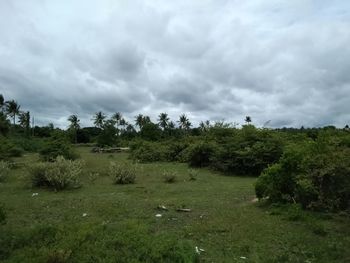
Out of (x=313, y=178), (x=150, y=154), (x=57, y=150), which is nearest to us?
(x=313, y=178)

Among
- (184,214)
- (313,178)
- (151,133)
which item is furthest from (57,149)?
(151,133)

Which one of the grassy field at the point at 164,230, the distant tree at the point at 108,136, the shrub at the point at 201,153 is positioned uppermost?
the distant tree at the point at 108,136

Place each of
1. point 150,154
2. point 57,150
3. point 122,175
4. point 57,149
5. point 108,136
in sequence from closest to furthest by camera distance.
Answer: point 122,175
point 57,150
point 57,149
point 150,154
point 108,136

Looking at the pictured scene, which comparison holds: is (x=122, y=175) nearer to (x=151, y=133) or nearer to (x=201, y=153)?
(x=201, y=153)

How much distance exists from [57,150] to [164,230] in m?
17.3

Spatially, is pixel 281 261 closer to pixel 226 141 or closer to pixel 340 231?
pixel 340 231

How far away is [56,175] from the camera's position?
13398mm

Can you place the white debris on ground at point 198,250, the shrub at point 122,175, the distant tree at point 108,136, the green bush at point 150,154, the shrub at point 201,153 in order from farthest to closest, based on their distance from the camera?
the distant tree at point 108,136
the green bush at point 150,154
the shrub at point 201,153
the shrub at point 122,175
the white debris on ground at point 198,250

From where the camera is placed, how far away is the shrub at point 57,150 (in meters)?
22.8

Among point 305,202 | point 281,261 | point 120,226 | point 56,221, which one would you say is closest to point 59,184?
point 56,221

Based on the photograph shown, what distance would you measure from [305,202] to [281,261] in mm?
3892

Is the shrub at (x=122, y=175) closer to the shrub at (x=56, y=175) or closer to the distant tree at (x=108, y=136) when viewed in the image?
the shrub at (x=56, y=175)

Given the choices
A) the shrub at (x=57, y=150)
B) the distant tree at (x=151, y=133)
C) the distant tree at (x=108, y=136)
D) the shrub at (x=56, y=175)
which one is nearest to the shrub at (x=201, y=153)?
the shrub at (x=57, y=150)

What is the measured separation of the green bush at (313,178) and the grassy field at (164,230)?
51 centimetres
